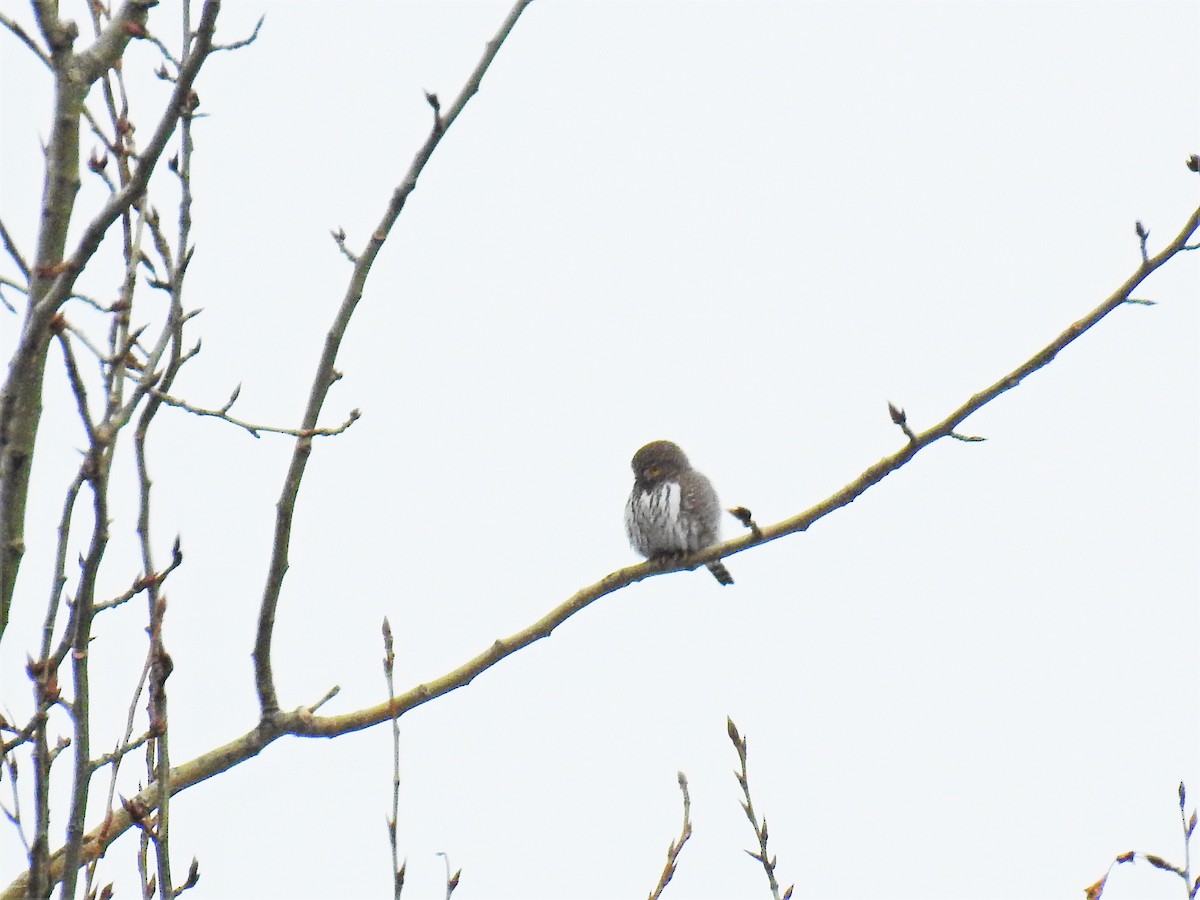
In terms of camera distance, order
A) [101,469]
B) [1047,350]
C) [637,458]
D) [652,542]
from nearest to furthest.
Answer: [101,469], [1047,350], [652,542], [637,458]

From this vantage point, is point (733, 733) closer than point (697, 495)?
Yes

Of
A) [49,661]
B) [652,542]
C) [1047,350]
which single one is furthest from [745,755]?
[652,542]

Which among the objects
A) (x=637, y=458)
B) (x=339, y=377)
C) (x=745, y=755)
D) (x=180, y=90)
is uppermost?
(x=637, y=458)

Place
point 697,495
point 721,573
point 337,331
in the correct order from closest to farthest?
1. point 337,331
2. point 697,495
3. point 721,573

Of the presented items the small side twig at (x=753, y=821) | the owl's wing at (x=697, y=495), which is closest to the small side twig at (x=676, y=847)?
the small side twig at (x=753, y=821)

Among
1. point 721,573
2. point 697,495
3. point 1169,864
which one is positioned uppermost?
point 697,495

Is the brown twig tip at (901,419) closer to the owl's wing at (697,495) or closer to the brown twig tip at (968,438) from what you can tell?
the brown twig tip at (968,438)

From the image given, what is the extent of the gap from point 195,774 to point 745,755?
1.48 metres

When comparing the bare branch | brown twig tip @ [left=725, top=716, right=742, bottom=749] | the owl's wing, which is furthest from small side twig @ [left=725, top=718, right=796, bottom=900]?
the owl's wing

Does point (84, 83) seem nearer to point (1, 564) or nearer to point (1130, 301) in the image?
point (1, 564)

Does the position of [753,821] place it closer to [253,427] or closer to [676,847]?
[676,847]

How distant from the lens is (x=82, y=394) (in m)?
2.70

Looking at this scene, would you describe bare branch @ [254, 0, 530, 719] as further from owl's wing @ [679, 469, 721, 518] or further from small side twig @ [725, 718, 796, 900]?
owl's wing @ [679, 469, 721, 518]

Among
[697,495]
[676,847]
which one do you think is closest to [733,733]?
[676,847]
